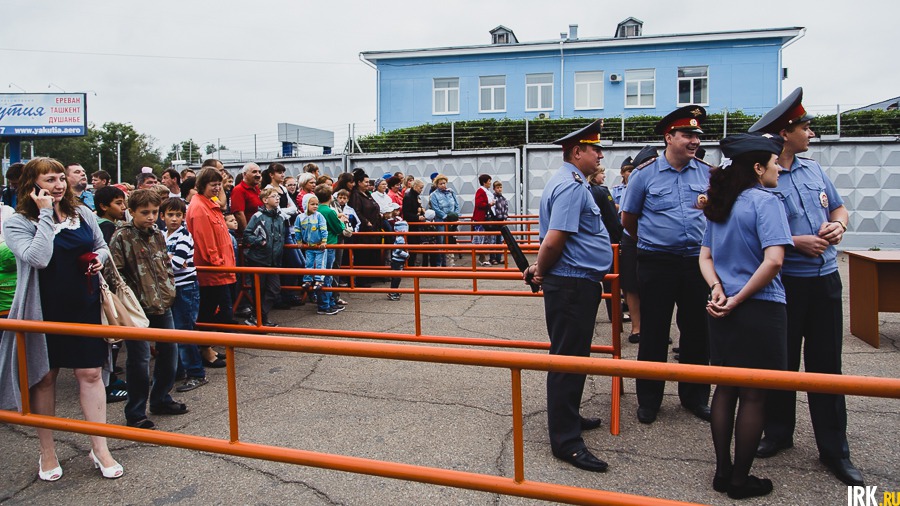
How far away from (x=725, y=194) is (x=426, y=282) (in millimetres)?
7357

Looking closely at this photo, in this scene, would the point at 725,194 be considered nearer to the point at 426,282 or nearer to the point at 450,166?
the point at 426,282

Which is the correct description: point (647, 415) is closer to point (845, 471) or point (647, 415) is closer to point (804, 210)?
point (845, 471)

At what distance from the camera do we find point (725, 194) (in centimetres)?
337

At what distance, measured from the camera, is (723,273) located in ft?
11.1

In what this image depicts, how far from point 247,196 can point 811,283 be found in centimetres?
653

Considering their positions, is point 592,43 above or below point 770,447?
above

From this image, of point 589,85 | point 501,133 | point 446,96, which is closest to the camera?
point 501,133

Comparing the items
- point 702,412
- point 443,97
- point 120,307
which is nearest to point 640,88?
point 443,97

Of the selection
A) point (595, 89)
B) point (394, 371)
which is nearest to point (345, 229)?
point (394, 371)

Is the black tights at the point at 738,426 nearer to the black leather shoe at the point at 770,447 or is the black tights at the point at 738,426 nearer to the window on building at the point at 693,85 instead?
the black leather shoe at the point at 770,447

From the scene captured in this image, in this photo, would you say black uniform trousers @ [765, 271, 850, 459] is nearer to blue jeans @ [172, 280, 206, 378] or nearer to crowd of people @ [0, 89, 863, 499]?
crowd of people @ [0, 89, 863, 499]

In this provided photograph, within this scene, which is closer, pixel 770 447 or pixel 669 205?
pixel 770 447

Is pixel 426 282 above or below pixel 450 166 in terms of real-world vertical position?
below

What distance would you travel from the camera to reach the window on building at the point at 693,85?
2680 cm
